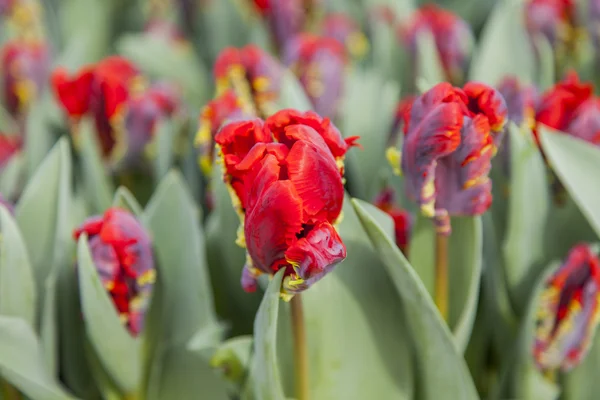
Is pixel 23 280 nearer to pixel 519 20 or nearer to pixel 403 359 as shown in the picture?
pixel 403 359

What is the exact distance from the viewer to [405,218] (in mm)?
549

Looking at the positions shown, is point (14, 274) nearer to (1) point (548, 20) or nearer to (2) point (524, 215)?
(2) point (524, 215)

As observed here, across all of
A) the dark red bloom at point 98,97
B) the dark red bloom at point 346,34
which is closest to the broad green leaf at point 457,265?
the dark red bloom at point 98,97

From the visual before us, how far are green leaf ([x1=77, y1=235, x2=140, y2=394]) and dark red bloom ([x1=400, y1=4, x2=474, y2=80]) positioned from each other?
0.46 m

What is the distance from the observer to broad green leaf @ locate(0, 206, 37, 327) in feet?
1.62

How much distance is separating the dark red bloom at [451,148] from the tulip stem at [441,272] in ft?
0.06

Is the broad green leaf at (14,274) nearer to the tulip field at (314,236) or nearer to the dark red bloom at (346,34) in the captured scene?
the tulip field at (314,236)

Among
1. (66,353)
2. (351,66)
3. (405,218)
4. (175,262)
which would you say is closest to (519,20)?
(351,66)

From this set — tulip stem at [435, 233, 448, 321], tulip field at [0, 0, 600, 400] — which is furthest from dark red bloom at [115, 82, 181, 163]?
tulip stem at [435, 233, 448, 321]

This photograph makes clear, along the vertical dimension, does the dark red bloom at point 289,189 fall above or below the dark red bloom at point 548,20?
above

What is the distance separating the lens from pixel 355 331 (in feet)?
1.65

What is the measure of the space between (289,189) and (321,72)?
39 cm

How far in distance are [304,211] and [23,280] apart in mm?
236

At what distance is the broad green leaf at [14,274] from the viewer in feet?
1.62
